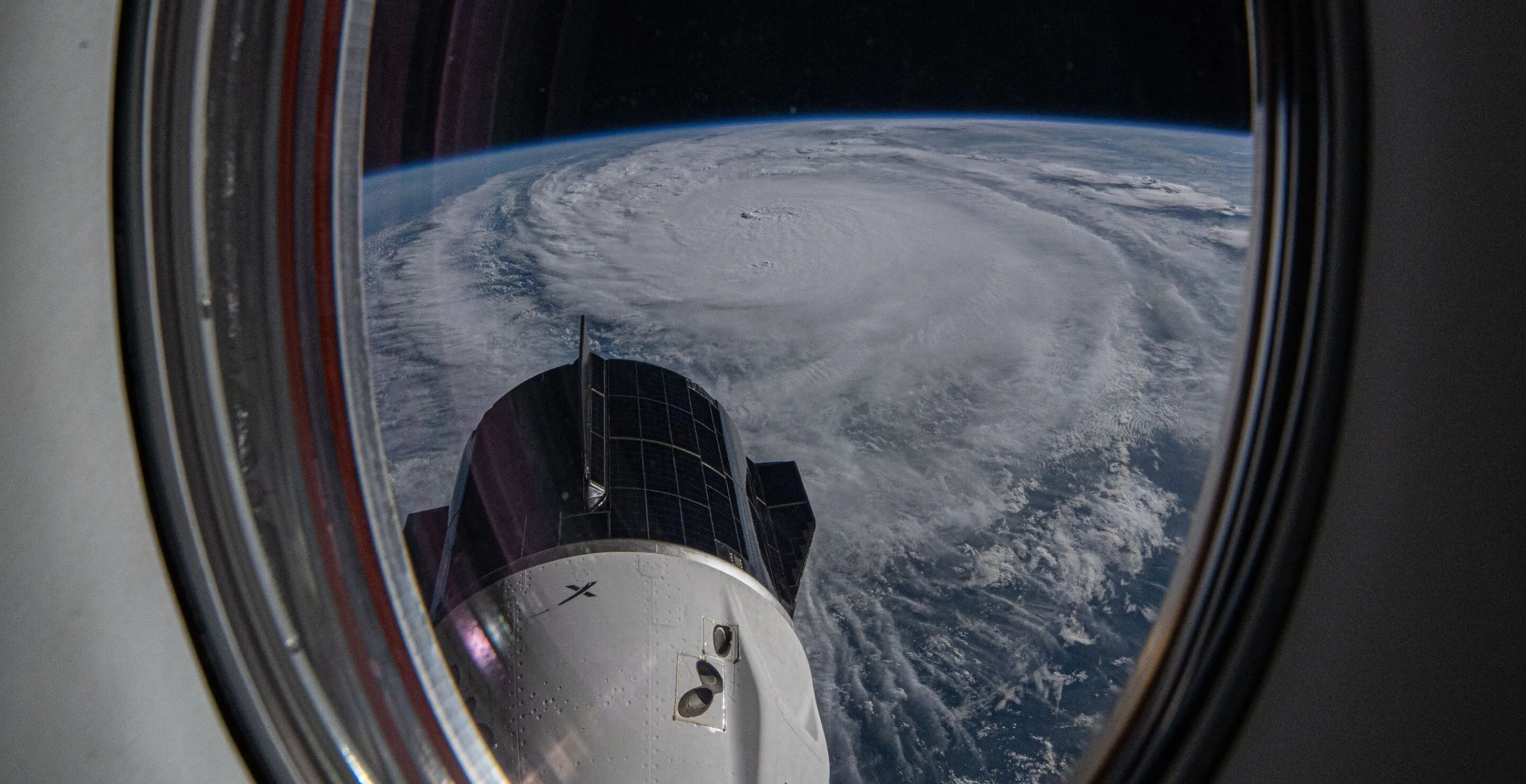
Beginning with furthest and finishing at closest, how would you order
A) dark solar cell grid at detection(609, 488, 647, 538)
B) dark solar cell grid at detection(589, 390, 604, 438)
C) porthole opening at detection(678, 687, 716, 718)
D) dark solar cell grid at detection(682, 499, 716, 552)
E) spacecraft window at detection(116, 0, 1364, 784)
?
1. dark solar cell grid at detection(589, 390, 604, 438)
2. dark solar cell grid at detection(682, 499, 716, 552)
3. dark solar cell grid at detection(609, 488, 647, 538)
4. porthole opening at detection(678, 687, 716, 718)
5. spacecraft window at detection(116, 0, 1364, 784)

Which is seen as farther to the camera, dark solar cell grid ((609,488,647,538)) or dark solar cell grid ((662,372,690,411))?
dark solar cell grid ((662,372,690,411))

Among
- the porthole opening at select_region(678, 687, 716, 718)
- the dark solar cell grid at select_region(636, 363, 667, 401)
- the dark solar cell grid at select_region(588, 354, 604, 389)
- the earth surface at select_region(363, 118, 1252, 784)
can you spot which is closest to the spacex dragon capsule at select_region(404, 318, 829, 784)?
the porthole opening at select_region(678, 687, 716, 718)

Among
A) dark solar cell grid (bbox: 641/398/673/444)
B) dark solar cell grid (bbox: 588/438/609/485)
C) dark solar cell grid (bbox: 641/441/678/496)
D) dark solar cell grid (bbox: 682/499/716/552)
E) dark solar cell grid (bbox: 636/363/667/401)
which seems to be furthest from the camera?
dark solar cell grid (bbox: 636/363/667/401)

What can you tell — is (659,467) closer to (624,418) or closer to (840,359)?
(624,418)

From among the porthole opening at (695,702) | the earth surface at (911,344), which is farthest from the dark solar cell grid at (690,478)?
the porthole opening at (695,702)

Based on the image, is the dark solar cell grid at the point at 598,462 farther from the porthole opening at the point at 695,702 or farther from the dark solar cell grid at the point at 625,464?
the porthole opening at the point at 695,702

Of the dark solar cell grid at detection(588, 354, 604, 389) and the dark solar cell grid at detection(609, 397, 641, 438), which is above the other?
the dark solar cell grid at detection(588, 354, 604, 389)

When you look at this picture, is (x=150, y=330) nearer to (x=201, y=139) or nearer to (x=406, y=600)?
(x=201, y=139)

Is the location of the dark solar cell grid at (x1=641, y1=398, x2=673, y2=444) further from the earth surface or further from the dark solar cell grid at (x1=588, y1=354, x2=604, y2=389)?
the earth surface

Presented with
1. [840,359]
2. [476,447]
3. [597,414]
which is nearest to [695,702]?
[476,447]
